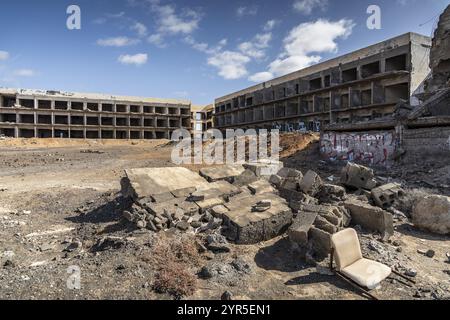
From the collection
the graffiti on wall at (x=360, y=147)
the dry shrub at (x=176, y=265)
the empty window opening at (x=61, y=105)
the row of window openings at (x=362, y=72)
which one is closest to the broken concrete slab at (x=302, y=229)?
the dry shrub at (x=176, y=265)

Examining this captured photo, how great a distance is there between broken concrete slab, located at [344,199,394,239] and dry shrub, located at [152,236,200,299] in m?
3.38

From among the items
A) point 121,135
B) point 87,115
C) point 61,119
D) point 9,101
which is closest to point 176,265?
point 87,115

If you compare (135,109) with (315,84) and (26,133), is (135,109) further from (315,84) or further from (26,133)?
(315,84)

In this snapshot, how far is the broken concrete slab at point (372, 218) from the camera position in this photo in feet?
19.6

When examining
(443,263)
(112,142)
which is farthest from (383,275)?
(112,142)

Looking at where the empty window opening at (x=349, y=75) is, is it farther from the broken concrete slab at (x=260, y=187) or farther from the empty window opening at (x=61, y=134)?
the empty window opening at (x=61, y=134)

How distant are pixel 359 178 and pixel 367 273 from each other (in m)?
5.44

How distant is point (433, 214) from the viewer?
6.57 metres

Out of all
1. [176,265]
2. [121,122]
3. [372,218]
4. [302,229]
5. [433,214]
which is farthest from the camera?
[121,122]

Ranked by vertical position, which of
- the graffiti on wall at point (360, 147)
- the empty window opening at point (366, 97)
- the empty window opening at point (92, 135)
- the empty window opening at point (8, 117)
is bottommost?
the graffiti on wall at point (360, 147)

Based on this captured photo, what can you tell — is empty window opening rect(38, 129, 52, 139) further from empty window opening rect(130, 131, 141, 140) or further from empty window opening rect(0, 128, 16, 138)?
empty window opening rect(130, 131, 141, 140)

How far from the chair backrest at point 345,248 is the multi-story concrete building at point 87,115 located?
50.3 m

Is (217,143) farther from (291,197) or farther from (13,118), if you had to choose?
(13,118)
